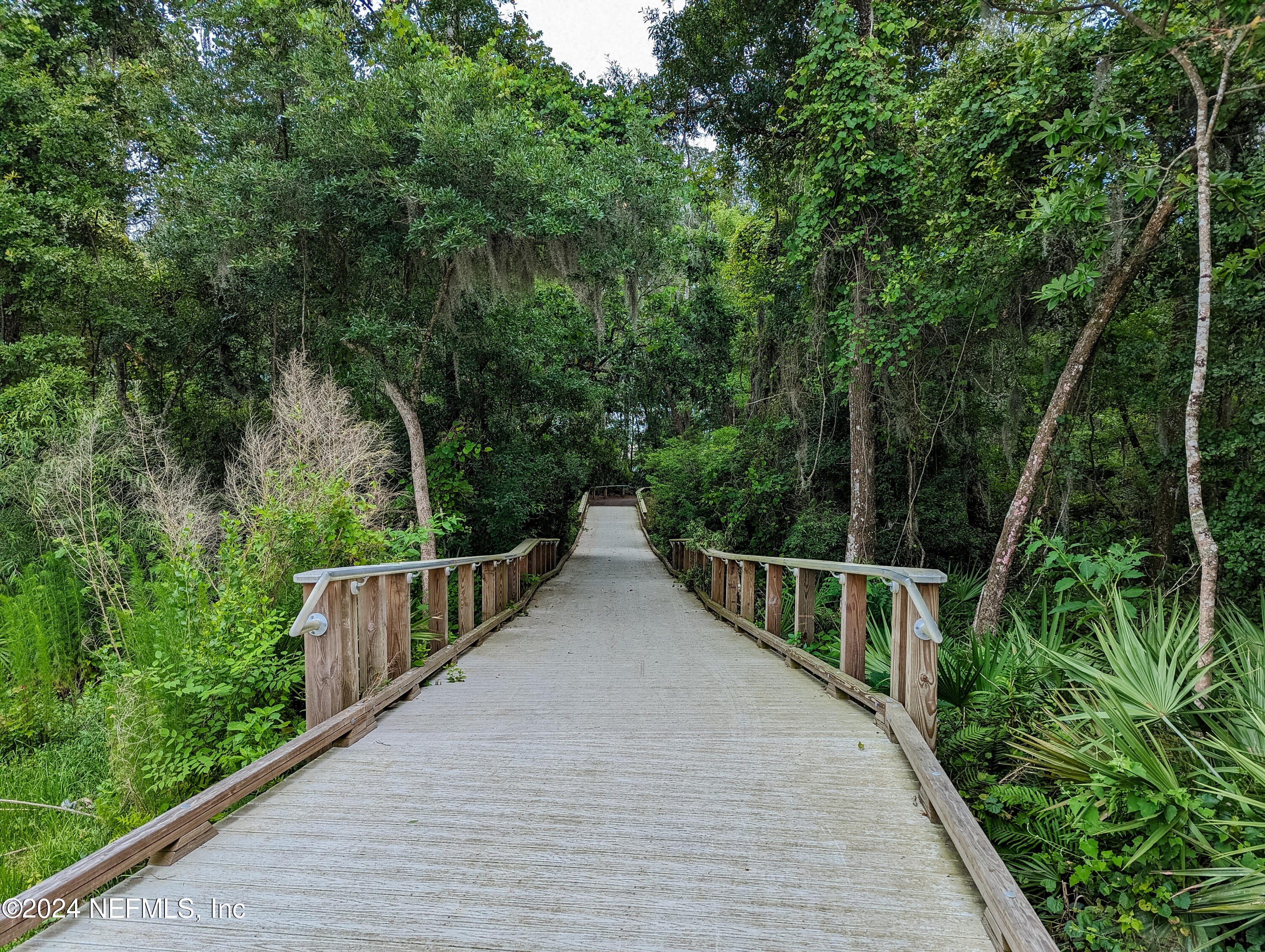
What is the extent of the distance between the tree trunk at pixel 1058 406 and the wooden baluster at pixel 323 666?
4842mm

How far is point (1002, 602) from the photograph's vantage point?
568 centimetres

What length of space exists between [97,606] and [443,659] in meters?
6.49

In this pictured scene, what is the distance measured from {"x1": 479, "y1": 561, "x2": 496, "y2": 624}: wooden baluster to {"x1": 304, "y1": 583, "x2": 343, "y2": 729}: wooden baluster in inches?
141

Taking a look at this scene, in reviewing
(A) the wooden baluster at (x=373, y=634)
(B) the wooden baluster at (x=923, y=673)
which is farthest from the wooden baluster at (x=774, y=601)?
(A) the wooden baluster at (x=373, y=634)

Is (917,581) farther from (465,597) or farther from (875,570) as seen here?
(465,597)

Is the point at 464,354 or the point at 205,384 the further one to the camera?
the point at 205,384

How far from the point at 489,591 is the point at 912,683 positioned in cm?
494

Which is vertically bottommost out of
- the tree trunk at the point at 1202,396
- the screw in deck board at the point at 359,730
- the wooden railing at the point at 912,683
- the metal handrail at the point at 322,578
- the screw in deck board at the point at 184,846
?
the screw in deck board at the point at 359,730

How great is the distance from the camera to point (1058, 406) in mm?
5305

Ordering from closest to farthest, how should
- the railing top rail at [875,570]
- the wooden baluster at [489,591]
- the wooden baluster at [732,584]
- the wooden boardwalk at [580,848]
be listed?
the wooden boardwalk at [580,848] → the railing top rail at [875,570] → the wooden baluster at [489,591] → the wooden baluster at [732,584]

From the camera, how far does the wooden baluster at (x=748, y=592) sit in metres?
6.93

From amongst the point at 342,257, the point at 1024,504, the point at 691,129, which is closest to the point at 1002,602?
the point at 1024,504

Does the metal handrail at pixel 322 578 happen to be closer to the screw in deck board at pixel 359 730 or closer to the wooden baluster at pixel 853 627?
the screw in deck board at pixel 359 730

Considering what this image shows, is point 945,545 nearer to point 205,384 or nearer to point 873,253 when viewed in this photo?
point 873,253
